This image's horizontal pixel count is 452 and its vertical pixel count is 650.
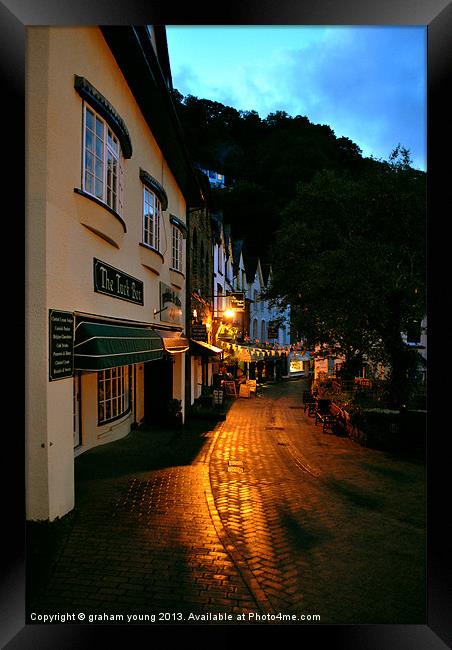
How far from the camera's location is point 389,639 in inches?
133

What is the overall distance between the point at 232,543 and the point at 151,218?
804 centimetres

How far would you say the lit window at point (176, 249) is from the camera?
1418cm

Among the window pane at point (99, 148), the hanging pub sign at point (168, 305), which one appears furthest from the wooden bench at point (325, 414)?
the window pane at point (99, 148)

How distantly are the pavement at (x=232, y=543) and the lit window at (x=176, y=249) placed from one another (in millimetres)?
6597

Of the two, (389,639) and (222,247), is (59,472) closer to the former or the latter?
(389,639)

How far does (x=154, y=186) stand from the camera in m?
10.6

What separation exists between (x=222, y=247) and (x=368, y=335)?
15.0 meters

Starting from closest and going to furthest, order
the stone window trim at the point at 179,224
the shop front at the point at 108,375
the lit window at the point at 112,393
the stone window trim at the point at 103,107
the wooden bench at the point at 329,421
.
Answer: the shop front at the point at 108,375
the stone window trim at the point at 103,107
the lit window at the point at 112,393
the stone window trim at the point at 179,224
the wooden bench at the point at 329,421

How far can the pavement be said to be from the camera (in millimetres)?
4219

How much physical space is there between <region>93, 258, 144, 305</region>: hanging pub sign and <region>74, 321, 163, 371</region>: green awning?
73 centimetres

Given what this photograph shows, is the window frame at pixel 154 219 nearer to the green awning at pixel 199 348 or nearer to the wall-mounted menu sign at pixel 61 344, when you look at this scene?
the wall-mounted menu sign at pixel 61 344
